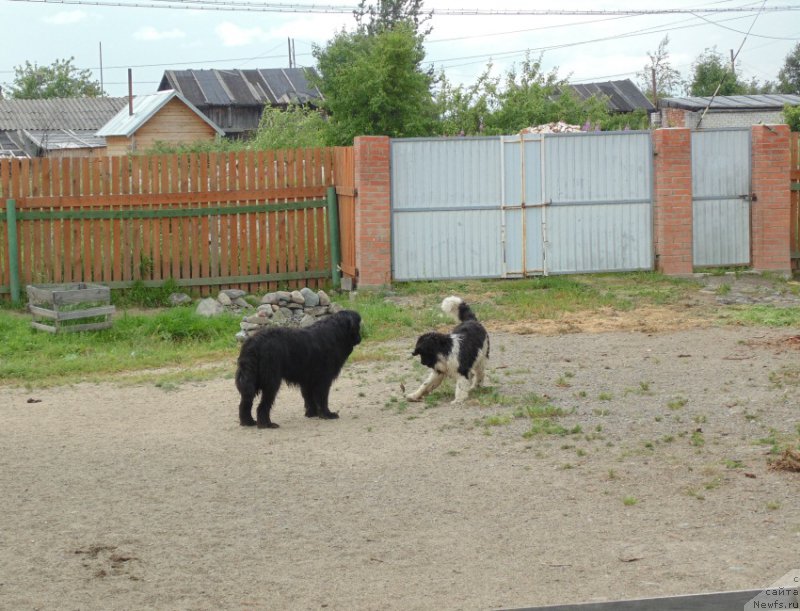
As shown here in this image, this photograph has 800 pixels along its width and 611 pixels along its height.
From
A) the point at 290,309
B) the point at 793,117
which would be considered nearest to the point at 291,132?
the point at 290,309

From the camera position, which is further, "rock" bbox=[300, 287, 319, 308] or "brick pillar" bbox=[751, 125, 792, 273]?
"brick pillar" bbox=[751, 125, 792, 273]

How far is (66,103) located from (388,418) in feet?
169

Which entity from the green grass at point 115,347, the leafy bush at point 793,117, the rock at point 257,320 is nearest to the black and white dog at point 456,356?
the green grass at point 115,347

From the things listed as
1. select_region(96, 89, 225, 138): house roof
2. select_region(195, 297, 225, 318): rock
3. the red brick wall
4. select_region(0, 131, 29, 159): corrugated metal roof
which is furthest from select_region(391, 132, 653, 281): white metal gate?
select_region(0, 131, 29, 159): corrugated metal roof

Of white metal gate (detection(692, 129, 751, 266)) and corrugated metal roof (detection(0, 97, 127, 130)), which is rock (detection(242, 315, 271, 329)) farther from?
corrugated metal roof (detection(0, 97, 127, 130))

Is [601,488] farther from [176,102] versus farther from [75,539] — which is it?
[176,102]

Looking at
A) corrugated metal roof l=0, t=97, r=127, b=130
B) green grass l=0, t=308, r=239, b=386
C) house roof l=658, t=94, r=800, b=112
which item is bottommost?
green grass l=0, t=308, r=239, b=386

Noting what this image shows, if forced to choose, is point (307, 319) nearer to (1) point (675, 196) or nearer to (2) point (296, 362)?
(2) point (296, 362)

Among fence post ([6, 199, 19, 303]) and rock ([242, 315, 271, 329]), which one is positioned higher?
fence post ([6, 199, 19, 303])

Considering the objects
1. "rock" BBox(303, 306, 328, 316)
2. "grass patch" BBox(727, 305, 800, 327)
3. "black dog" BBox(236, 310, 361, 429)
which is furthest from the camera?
"rock" BBox(303, 306, 328, 316)

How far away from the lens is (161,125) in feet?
154

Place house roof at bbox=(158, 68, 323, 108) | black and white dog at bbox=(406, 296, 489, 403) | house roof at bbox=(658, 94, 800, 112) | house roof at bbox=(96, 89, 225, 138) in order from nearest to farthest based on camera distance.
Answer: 1. black and white dog at bbox=(406, 296, 489, 403)
2. house roof at bbox=(658, 94, 800, 112)
3. house roof at bbox=(96, 89, 225, 138)
4. house roof at bbox=(158, 68, 323, 108)

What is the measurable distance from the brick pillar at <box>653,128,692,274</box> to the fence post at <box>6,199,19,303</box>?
933 cm

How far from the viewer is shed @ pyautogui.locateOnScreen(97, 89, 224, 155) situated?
45844 mm
